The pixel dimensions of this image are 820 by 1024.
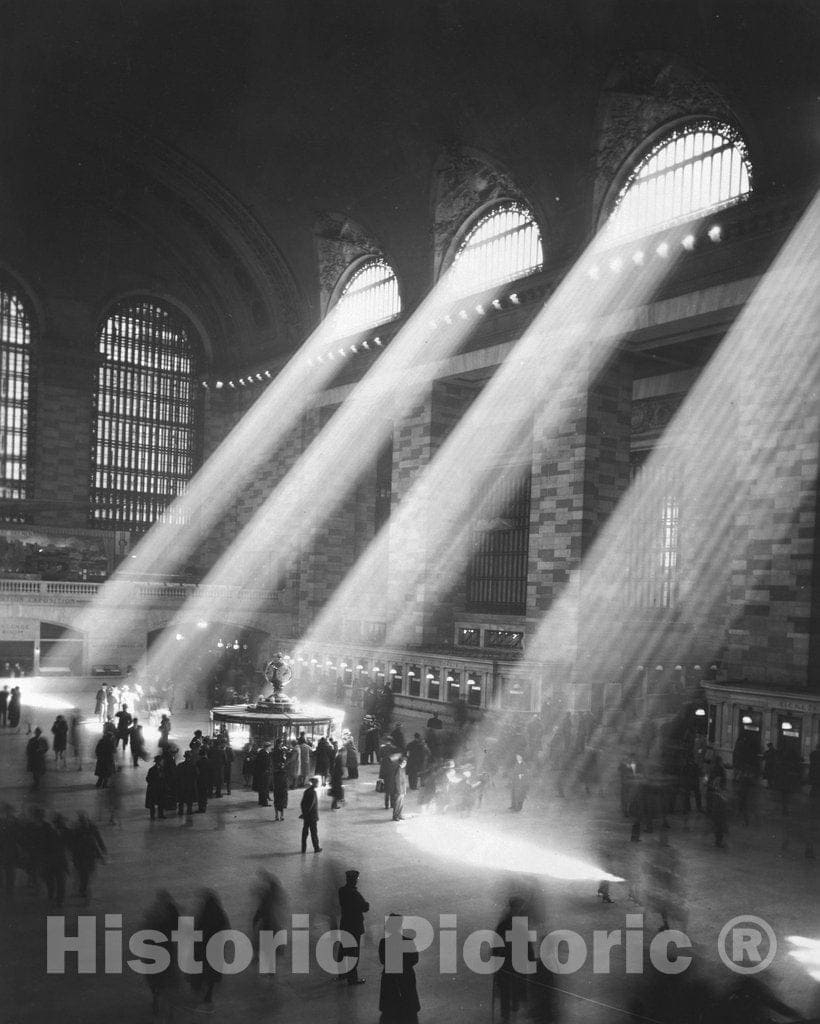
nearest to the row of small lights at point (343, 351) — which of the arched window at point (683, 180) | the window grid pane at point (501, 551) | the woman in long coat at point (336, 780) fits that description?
the window grid pane at point (501, 551)

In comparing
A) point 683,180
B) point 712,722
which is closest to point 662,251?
point 683,180

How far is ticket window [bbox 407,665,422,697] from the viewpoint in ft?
97.6

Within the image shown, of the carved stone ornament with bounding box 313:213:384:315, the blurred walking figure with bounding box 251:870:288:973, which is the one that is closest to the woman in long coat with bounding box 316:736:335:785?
the blurred walking figure with bounding box 251:870:288:973

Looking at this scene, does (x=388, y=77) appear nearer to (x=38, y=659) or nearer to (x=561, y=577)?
(x=561, y=577)

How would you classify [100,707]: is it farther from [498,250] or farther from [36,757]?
[498,250]

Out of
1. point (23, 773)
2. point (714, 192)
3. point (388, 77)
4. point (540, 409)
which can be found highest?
point (388, 77)

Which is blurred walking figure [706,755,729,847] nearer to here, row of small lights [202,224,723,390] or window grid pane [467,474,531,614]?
row of small lights [202,224,723,390]

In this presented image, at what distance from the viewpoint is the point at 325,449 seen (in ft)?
127

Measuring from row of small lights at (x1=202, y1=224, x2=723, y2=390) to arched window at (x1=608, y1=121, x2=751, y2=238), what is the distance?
3.50 ft

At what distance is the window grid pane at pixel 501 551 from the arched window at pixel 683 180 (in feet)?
36.4

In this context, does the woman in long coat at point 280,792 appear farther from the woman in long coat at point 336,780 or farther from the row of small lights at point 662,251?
the row of small lights at point 662,251

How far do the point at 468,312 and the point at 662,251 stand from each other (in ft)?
25.6

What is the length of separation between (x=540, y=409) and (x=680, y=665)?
336 inches

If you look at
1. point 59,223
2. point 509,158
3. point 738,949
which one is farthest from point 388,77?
point 738,949
